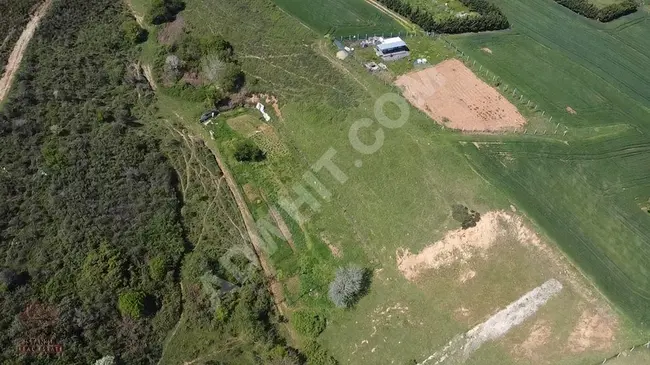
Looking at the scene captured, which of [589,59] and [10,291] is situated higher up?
[589,59]

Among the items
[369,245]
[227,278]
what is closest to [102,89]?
[227,278]

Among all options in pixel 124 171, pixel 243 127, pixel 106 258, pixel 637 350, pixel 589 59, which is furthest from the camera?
pixel 589 59

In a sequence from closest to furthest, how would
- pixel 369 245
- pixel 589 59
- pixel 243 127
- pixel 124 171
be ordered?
pixel 369 245
pixel 124 171
pixel 243 127
pixel 589 59

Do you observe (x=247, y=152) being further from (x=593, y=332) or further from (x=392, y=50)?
(x=593, y=332)

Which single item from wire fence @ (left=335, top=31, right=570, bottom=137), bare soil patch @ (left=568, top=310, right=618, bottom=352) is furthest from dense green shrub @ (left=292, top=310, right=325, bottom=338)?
wire fence @ (left=335, top=31, right=570, bottom=137)

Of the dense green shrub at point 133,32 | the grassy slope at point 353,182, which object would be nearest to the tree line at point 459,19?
the grassy slope at point 353,182

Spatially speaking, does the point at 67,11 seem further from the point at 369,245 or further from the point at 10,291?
the point at 369,245

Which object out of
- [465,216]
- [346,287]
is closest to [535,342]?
[465,216]

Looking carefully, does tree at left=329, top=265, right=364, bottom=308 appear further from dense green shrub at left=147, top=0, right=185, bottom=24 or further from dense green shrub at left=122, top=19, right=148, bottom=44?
dense green shrub at left=147, top=0, right=185, bottom=24
